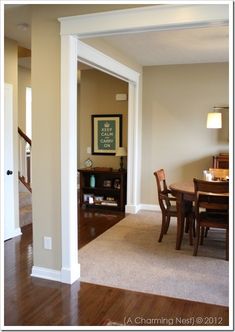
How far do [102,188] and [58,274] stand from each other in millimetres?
3172

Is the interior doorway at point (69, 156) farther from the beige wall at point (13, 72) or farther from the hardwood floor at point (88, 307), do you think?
the beige wall at point (13, 72)

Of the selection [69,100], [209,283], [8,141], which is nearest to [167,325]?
[209,283]

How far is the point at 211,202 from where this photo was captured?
3701 mm

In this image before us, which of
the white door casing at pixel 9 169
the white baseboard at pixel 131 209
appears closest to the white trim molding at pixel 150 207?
the white baseboard at pixel 131 209

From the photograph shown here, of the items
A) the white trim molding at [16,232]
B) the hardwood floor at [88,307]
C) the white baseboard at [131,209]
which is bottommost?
the hardwood floor at [88,307]

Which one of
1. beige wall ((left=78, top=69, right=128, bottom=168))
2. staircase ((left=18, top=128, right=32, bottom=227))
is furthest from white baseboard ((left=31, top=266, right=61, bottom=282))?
beige wall ((left=78, top=69, right=128, bottom=168))

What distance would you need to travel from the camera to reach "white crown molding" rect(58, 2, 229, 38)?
252 cm

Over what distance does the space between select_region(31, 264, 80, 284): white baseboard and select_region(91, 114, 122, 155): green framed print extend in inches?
136

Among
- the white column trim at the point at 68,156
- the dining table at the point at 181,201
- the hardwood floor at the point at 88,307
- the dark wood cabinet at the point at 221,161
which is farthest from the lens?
the dark wood cabinet at the point at 221,161

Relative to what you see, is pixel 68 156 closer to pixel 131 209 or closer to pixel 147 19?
pixel 147 19

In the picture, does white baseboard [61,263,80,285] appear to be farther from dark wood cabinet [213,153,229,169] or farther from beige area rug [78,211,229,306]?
dark wood cabinet [213,153,229,169]

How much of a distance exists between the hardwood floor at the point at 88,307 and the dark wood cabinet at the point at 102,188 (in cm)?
296

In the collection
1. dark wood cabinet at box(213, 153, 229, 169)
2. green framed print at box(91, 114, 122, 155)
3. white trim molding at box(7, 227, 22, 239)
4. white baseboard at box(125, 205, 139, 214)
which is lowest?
white trim molding at box(7, 227, 22, 239)

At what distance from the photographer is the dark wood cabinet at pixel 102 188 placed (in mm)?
6090
